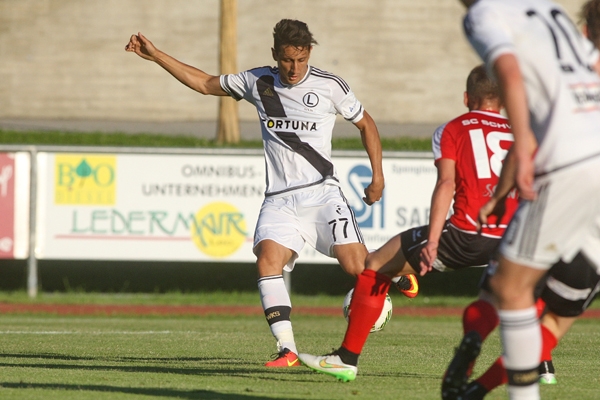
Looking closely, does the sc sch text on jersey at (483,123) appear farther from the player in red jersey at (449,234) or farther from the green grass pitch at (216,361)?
the green grass pitch at (216,361)

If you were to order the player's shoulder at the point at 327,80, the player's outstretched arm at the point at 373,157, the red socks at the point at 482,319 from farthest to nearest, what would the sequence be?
the player's shoulder at the point at 327,80
the player's outstretched arm at the point at 373,157
the red socks at the point at 482,319

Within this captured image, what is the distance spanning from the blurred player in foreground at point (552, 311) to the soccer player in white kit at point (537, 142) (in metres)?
0.48

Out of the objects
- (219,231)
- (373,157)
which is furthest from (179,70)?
(219,231)

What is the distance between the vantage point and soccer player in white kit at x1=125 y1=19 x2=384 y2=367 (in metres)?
7.25

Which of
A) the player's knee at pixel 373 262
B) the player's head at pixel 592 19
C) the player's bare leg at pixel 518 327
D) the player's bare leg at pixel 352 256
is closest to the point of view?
the player's bare leg at pixel 518 327

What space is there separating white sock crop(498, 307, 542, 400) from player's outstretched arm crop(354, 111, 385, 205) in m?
3.28

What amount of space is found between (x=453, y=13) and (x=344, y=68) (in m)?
3.29

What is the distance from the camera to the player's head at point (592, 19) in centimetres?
454

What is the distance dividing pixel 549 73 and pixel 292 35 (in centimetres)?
338

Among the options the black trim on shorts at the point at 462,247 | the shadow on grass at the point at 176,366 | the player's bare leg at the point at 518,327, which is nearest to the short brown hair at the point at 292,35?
the black trim on shorts at the point at 462,247

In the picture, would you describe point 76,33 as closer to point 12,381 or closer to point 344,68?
point 344,68

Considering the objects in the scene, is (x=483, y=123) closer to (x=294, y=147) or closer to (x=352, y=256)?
(x=352, y=256)

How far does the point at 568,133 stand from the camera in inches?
157

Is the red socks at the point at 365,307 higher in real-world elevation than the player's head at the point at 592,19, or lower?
lower
